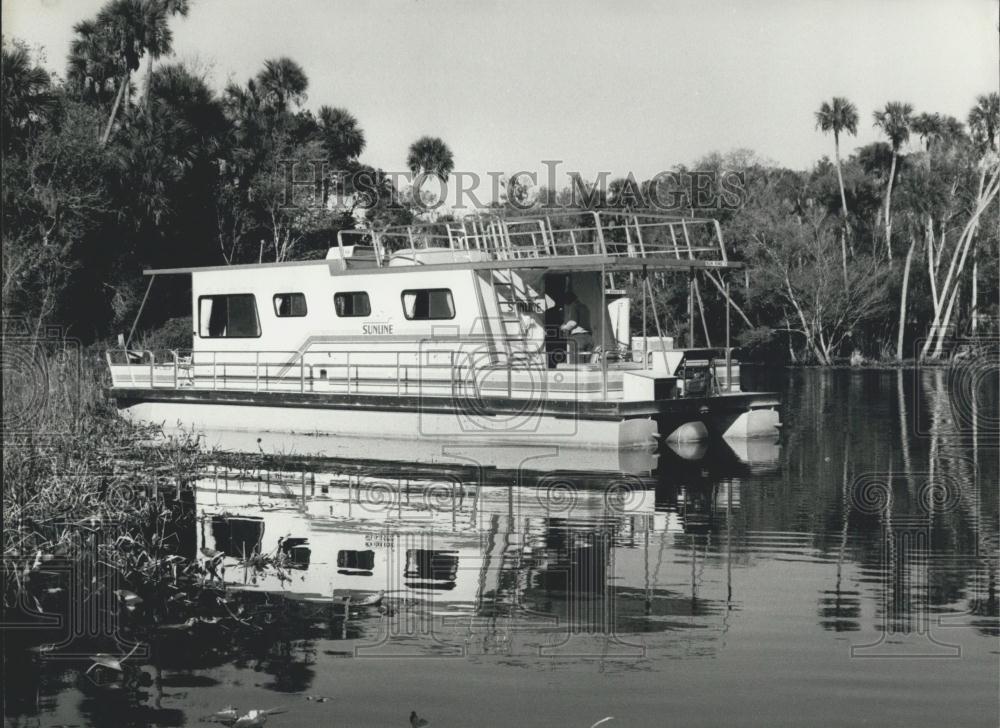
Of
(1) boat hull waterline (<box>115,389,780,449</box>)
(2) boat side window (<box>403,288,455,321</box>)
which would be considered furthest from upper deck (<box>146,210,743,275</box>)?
(1) boat hull waterline (<box>115,389,780,449</box>)

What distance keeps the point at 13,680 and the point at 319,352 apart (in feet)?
48.0

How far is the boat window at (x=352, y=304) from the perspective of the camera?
2123cm

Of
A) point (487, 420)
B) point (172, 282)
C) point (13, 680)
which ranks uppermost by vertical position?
point (172, 282)

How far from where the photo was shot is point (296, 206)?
138 feet

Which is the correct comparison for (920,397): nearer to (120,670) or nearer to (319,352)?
(319,352)

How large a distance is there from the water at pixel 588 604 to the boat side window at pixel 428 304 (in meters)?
4.15

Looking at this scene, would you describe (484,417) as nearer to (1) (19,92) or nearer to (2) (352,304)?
(2) (352,304)

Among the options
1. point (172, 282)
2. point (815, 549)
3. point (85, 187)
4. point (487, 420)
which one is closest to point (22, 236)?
point (85, 187)

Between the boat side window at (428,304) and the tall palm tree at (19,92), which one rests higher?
the tall palm tree at (19,92)

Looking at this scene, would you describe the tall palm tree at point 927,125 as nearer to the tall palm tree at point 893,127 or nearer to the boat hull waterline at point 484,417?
the tall palm tree at point 893,127

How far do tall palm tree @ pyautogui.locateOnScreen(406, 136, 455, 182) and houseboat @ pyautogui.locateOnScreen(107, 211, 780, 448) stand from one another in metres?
31.2

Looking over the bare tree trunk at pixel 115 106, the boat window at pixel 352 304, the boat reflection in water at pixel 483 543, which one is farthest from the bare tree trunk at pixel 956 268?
the boat reflection in water at pixel 483 543

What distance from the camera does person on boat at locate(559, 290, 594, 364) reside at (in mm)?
20328

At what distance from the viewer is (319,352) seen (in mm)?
21719
